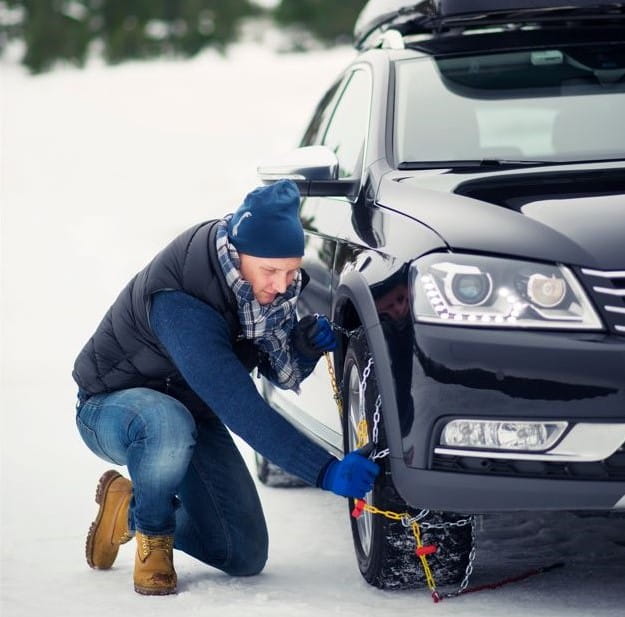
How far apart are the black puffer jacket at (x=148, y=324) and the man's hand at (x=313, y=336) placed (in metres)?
0.15

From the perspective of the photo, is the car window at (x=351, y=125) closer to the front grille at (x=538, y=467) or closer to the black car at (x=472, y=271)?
the black car at (x=472, y=271)

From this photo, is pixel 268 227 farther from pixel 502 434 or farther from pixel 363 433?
pixel 502 434

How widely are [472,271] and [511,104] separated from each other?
5.08 ft

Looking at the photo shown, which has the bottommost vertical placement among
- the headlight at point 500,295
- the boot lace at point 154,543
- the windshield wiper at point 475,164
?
the boot lace at point 154,543

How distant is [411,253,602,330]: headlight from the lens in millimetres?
3686

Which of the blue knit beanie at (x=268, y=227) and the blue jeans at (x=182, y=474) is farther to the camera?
the blue jeans at (x=182, y=474)

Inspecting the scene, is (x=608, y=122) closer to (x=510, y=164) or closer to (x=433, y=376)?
(x=510, y=164)

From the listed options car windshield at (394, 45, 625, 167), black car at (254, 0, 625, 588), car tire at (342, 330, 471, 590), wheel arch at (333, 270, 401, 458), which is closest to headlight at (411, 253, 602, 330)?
black car at (254, 0, 625, 588)

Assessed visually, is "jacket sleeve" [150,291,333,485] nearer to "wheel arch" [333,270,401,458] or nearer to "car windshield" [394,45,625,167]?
"wheel arch" [333,270,401,458]

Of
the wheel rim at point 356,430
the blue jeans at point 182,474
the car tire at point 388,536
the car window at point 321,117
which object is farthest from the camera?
the car window at point 321,117

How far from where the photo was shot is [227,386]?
4.26 meters

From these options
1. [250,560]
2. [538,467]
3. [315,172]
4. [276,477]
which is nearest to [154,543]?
[250,560]

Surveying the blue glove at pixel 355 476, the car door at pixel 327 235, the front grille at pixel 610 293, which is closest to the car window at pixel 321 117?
the car door at pixel 327 235

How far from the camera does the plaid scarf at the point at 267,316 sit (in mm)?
4379
